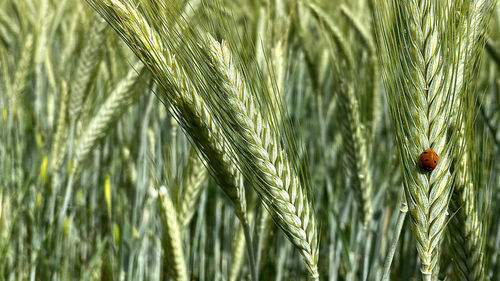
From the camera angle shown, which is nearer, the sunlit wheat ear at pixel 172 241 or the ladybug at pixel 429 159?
the ladybug at pixel 429 159

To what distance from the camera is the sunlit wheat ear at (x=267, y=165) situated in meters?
0.70

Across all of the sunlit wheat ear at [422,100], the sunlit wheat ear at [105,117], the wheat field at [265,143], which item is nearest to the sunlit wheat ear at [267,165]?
the wheat field at [265,143]

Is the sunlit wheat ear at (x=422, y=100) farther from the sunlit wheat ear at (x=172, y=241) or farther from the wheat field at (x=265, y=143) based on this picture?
the sunlit wheat ear at (x=172, y=241)

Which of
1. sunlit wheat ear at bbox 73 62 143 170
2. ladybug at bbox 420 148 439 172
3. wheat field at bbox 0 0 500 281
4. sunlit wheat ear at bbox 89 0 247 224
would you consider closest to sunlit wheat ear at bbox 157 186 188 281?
wheat field at bbox 0 0 500 281

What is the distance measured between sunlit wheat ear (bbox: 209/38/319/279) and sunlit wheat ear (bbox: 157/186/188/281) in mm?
283

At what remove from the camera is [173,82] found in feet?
2.43

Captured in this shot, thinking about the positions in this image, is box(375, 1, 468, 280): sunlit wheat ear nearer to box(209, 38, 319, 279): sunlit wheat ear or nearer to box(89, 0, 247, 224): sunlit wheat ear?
box(209, 38, 319, 279): sunlit wheat ear

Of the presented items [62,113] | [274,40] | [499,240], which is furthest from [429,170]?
[62,113]

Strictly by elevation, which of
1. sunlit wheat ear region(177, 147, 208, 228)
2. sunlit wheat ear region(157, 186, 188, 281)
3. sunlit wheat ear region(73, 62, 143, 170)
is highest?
sunlit wheat ear region(73, 62, 143, 170)

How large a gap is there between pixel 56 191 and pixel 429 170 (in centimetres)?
102

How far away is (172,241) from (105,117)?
1.39ft

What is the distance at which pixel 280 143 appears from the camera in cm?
76

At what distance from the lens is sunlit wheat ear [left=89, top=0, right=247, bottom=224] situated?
2.39ft

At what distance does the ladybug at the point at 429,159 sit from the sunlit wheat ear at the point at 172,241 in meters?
0.48
